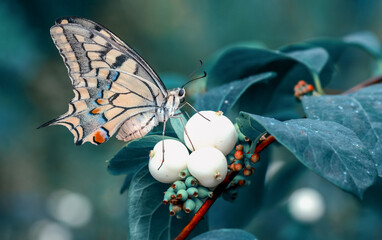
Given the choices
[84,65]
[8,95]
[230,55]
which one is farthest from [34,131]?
[230,55]

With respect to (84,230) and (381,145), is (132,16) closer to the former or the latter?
(84,230)

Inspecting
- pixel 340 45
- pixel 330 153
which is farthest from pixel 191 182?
pixel 340 45

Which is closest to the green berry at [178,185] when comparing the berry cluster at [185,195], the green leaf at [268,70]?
the berry cluster at [185,195]

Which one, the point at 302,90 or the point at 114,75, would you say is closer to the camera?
the point at 302,90

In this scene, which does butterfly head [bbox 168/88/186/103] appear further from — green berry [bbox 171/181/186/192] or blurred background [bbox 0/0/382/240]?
blurred background [bbox 0/0/382/240]

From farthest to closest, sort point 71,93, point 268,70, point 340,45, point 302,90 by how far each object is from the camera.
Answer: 1. point 71,93
2. point 340,45
3. point 268,70
4. point 302,90

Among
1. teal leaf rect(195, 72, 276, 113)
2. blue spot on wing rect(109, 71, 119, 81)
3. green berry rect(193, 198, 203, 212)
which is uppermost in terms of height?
blue spot on wing rect(109, 71, 119, 81)

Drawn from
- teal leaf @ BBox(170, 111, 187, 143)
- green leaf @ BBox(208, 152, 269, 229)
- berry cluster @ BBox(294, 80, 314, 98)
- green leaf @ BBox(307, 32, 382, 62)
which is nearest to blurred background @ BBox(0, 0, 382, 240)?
green leaf @ BBox(208, 152, 269, 229)

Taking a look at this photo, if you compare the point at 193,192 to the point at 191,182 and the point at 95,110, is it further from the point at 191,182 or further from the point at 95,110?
the point at 95,110
